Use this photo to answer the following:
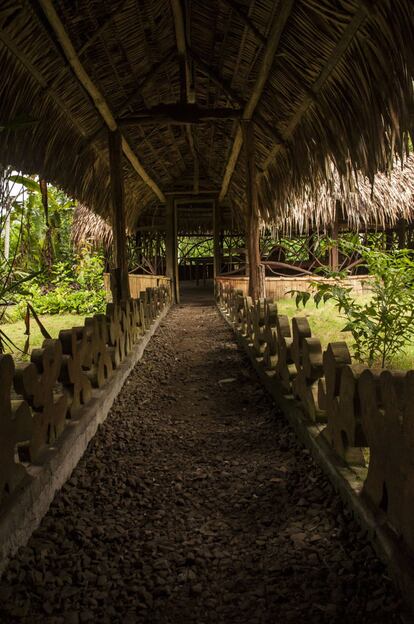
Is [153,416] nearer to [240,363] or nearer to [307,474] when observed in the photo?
[307,474]

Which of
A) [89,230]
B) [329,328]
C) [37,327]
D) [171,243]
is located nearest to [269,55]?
[329,328]

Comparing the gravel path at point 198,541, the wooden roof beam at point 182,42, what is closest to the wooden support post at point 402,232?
the wooden roof beam at point 182,42

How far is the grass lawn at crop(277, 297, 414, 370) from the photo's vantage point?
3.92 metres

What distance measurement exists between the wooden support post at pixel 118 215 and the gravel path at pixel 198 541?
301 centimetres

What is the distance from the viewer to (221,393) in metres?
3.51

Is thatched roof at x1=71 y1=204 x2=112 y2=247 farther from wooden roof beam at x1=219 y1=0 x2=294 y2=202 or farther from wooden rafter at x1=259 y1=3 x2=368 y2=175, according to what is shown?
wooden rafter at x1=259 y1=3 x2=368 y2=175

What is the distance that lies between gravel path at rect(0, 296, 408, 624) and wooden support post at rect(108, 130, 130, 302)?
3.01 metres

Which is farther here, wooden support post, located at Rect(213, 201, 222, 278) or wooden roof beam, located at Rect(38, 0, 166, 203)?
wooden support post, located at Rect(213, 201, 222, 278)

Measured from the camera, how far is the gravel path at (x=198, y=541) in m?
1.26

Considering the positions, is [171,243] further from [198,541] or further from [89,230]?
[198,541]

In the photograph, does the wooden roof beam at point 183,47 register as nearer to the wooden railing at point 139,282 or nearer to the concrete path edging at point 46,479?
the concrete path edging at point 46,479

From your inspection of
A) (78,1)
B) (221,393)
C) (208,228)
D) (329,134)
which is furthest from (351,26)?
(208,228)

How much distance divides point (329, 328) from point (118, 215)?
2.75m

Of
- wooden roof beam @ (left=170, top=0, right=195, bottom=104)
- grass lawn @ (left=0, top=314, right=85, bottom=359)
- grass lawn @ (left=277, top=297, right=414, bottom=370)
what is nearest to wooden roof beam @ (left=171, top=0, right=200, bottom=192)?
wooden roof beam @ (left=170, top=0, right=195, bottom=104)
